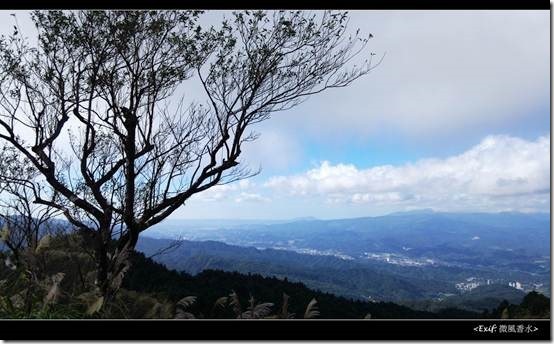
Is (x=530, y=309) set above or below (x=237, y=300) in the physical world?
above

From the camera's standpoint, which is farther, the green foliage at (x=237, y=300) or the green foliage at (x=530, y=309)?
the green foliage at (x=237, y=300)

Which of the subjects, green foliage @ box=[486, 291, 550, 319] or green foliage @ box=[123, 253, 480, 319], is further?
green foliage @ box=[123, 253, 480, 319]

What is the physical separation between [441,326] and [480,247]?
1893 cm

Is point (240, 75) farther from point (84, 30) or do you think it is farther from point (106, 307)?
point (106, 307)

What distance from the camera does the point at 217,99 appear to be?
246 inches

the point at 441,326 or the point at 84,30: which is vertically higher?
the point at 84,30

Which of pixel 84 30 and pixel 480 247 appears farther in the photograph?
pixel 480 247

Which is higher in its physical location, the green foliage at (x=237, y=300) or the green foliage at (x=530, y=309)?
the green foliage at (x=530, y=309)

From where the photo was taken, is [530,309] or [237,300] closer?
[530,309]

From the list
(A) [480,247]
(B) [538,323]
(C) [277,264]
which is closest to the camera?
(B) [538,323]

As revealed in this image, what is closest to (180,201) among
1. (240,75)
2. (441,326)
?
(240,75)

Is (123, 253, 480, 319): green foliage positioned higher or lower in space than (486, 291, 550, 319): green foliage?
lower

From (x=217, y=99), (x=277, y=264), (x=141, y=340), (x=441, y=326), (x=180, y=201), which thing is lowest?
(x=277, y=264)
